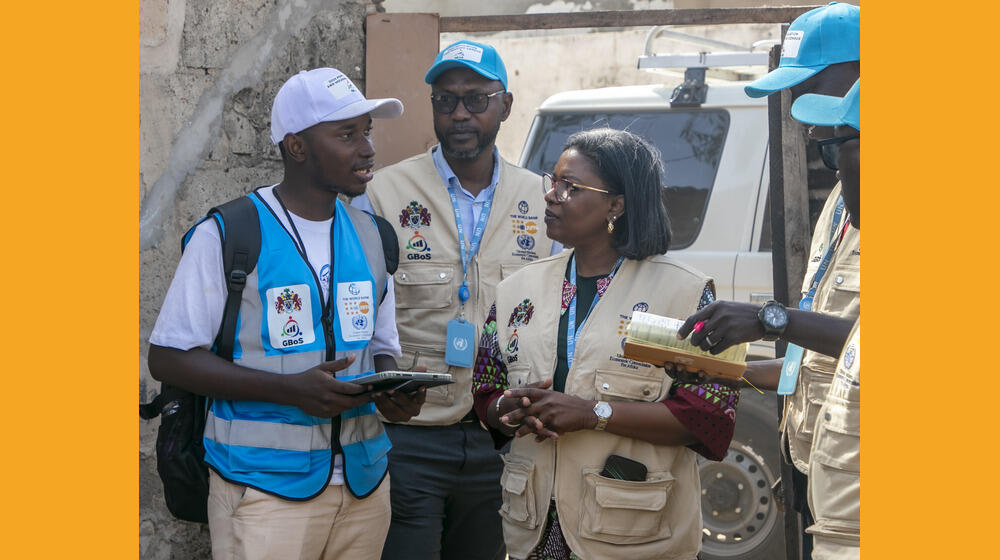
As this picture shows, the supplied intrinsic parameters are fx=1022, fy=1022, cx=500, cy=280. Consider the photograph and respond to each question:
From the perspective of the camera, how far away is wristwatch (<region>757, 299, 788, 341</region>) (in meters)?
2.70

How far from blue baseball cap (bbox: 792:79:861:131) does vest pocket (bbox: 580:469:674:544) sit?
118cm

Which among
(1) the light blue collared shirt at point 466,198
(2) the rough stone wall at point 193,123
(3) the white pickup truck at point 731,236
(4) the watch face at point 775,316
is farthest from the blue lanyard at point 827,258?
(3) the white pickup truck at point 731,236

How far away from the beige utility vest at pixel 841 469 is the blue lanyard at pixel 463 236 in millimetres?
1784

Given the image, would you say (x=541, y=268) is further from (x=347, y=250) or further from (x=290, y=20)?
(x=290, y=20)

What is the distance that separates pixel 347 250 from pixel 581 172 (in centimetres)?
81

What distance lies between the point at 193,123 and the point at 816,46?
8.15ft

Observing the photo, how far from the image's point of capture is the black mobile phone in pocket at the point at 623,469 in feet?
10.2

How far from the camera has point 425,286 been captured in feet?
12.8

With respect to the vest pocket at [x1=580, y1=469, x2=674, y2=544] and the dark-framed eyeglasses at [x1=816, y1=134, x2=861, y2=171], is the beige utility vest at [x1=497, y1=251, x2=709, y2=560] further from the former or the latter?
the dark-framed eyeglasses at [x1=816, y1=134, x2=861, y2=171]

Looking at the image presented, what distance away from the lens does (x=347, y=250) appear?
3.35m

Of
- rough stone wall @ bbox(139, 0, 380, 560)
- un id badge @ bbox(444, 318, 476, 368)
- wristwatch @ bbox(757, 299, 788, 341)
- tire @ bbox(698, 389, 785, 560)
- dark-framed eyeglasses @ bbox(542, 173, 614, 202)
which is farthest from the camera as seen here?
tire @ bbox(698, 389, 785, 560)

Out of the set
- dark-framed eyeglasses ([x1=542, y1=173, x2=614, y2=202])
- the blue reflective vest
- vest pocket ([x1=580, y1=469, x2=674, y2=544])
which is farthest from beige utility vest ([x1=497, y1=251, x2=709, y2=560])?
the blue reflective vest

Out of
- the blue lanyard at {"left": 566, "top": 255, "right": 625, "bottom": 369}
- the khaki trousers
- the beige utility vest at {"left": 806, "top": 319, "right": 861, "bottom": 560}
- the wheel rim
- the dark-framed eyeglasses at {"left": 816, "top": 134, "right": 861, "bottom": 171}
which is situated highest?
the dark-framed eyeglasses at {"left": 816, "top": 134, "right": 861, "bottom": 171}

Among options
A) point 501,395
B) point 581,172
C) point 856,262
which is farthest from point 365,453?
point 856,262
